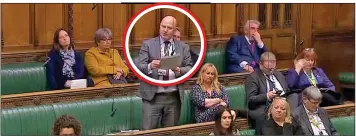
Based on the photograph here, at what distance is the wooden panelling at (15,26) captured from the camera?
598 centimetres

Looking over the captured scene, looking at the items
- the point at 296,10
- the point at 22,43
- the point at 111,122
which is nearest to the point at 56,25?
the point at 22,43

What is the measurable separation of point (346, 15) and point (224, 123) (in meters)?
0.91

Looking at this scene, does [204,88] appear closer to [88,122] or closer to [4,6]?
[88,122]

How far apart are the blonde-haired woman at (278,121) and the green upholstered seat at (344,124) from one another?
10.4 inches

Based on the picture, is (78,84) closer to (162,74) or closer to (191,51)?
(162,74)

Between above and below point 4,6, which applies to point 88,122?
below

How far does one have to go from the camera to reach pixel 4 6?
5.96m

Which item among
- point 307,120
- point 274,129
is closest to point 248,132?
point 274,129

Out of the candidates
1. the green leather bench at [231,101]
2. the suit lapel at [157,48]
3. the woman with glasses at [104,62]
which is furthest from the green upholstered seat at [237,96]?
the woman with glasses at [104,62]

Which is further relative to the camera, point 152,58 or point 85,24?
point 152,58

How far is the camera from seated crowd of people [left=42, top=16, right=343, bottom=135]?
244 inches

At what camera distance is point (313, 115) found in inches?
261

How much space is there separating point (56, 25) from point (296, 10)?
1.33 metres

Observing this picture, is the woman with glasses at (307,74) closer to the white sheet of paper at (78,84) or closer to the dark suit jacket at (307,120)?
the dark suit jacket at (307,120)
